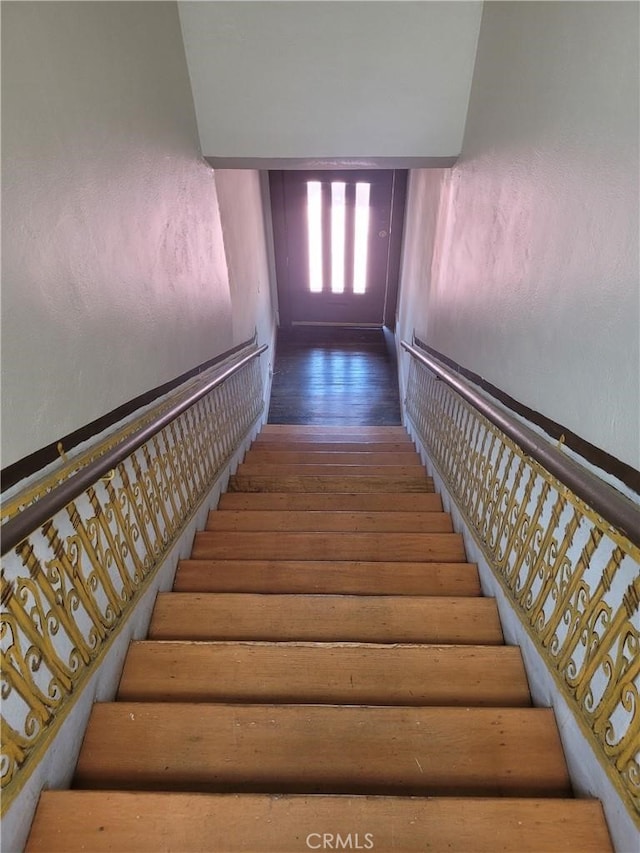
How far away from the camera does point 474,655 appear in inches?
56.4

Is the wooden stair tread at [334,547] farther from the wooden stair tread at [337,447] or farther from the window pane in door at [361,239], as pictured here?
the window pane in door at [361,239]

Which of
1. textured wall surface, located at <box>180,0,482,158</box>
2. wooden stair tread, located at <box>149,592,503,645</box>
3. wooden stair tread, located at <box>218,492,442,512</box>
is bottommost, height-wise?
wooden stair tread, located at <box>218,492,442,512</box>

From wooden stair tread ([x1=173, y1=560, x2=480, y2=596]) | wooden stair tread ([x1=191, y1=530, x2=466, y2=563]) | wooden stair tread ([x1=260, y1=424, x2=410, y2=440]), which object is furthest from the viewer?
wooden stair tread ([x1=260, y1=424, x2=410, y2=440])

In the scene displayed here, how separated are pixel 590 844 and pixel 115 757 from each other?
1.11 meters

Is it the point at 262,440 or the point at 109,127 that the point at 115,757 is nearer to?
the point at 109,127

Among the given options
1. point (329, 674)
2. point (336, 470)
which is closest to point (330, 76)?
point (336, 470)

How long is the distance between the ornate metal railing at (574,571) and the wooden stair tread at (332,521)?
0.34 m

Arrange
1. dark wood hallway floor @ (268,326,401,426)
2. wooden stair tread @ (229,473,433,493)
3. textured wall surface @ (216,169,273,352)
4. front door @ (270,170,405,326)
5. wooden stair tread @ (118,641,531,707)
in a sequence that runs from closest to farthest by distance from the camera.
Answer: wooden stair tread @ (118,641,531,707) < wooden stair tread @ (229,473,433,493) < textured wall surface @ (216,169,273,352) < dark wood hallway floor @ (268,326,401,426) < front door @ (270,170,405,326)

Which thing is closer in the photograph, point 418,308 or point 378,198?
point 418,308

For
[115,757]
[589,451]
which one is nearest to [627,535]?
[589,451]

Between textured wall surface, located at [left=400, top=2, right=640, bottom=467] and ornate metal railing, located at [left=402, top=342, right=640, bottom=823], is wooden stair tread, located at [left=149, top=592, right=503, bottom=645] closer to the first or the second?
ornate metal railing, located at [left=402, top=342, right=640, bottom=823]

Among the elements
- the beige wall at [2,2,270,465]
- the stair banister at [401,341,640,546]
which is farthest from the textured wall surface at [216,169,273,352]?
the stair banister at [401,341,640,546]

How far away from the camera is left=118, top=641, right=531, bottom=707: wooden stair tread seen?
1.35 metres

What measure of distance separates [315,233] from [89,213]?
5540mm
